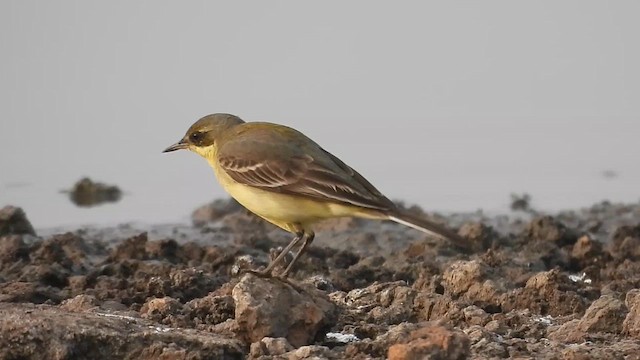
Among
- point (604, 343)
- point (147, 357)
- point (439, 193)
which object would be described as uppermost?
point (439, 193)

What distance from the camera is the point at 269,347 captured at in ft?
25.6

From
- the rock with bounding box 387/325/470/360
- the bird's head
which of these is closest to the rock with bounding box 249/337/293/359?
the rock with bounding box 387/325/470/360

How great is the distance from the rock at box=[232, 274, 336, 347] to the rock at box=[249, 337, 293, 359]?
0.22 metres

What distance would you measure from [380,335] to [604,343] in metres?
1.17

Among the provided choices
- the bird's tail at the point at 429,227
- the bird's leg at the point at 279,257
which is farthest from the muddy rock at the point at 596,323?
the bird's leg at the point at 279,257

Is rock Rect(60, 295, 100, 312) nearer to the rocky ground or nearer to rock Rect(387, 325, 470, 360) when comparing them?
the rocky ground

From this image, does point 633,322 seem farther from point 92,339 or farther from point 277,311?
point 92,339

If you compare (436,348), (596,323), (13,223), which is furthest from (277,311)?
(13,223)

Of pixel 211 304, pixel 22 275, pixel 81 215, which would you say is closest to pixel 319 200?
pixel 211 304

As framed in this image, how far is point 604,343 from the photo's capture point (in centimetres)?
821

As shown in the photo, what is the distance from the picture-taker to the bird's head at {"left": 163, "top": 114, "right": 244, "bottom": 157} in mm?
11164

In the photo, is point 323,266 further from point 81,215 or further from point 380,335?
point 81,215

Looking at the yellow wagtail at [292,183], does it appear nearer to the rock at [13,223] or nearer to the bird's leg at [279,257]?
the bird's leg at [279,257]

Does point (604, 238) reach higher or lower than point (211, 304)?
higher
